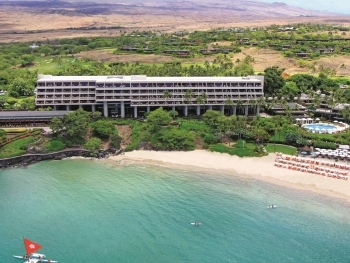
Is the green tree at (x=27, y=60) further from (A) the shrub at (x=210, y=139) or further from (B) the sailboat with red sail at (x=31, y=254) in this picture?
(B) the sailboat with red sail at (x=31, y=254)

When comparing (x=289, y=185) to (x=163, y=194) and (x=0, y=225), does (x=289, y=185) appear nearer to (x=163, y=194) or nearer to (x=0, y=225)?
(x=163, y=194)

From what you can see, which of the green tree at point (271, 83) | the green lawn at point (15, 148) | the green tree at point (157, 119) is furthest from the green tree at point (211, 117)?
the green lawn at point (15, 148)

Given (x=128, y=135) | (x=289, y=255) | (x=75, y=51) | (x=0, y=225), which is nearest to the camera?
(x=289, y=255)

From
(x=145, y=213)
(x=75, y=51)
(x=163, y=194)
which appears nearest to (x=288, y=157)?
(x=163, y=194)

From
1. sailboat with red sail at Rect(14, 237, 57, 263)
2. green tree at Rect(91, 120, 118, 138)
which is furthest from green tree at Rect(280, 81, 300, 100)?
sailboat with red sail at Rect(14, 237, 57, 263)

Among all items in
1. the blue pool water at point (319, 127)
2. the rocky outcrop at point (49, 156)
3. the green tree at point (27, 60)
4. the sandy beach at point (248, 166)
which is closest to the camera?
the sandy beach at point (248, 166)
